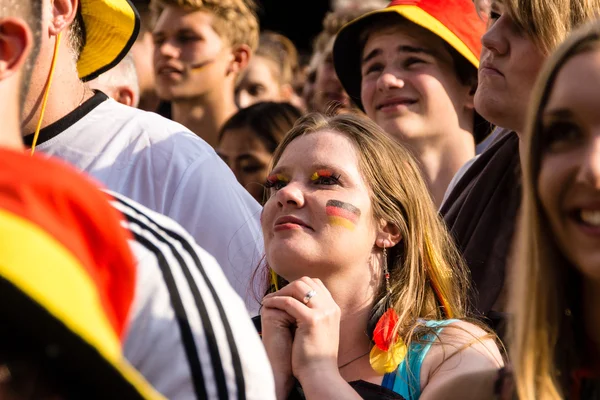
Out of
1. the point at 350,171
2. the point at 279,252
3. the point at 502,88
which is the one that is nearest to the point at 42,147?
the point at 279,252

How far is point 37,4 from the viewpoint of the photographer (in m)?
2.05

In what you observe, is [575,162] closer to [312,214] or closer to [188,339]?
[188,339]

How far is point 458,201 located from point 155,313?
7.59 ft

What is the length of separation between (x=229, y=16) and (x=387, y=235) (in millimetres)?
2951

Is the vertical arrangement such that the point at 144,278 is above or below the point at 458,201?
above

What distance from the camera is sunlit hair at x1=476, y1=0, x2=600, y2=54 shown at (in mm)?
3027

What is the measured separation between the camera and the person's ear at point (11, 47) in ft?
5.71

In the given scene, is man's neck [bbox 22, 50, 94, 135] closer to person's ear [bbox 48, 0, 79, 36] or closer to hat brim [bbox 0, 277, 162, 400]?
person's ear [bbox 48, 0, 79, 36]

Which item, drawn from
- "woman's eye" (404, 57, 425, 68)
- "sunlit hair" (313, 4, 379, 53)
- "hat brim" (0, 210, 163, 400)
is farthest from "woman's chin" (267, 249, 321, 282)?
"sunlit hair" (313, 4, 379, 53)

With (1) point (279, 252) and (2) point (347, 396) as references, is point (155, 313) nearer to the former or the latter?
(2) point (347, 396)

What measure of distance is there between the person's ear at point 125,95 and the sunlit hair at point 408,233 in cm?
134

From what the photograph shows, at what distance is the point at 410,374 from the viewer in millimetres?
2709

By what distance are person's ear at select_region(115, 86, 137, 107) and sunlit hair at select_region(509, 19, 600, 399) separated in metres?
2.70

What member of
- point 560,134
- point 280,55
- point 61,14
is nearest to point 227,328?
point 560,134
